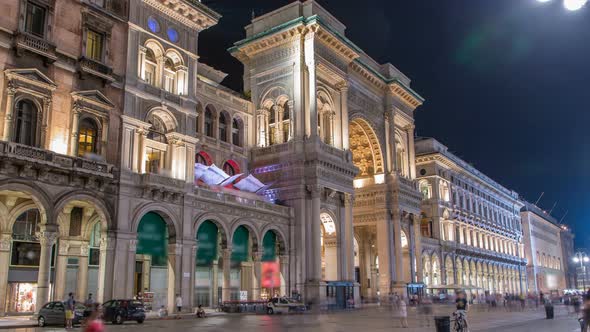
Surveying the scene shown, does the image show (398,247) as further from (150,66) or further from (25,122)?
(25,122)

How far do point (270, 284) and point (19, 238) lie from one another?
1847 cm

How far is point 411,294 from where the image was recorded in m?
57.2

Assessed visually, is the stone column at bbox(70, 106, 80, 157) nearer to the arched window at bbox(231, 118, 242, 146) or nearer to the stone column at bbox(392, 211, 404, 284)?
the arched window at bbox(231, 118, 242, 146)

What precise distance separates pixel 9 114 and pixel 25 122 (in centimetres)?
124

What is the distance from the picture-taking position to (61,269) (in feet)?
106

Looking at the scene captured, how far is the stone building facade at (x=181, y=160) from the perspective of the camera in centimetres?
2844

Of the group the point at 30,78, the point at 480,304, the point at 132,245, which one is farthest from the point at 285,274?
the point at 480,304

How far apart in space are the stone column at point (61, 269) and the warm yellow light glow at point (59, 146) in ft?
21.3

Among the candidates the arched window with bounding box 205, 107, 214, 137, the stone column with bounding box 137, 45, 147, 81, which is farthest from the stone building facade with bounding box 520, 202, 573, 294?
the stone column with bounding box 137, 45, 147, 81

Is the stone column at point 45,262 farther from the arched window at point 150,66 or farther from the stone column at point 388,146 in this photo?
the stone column at point 388,146

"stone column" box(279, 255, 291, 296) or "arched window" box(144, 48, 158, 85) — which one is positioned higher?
"arched window" box(144, 48, 158, 85)

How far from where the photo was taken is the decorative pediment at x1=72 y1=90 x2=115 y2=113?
98.2ft

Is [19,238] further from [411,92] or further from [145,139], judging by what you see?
[411,92]

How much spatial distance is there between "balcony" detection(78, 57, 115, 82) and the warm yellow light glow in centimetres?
409
